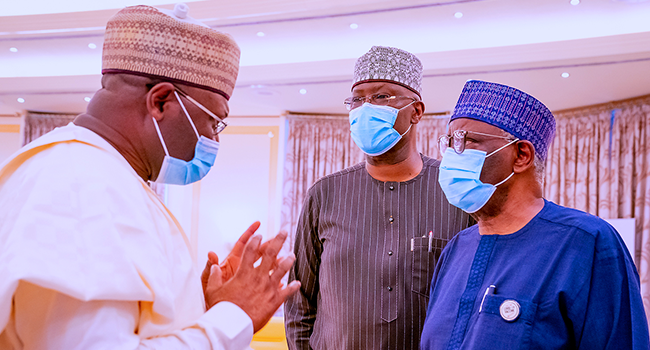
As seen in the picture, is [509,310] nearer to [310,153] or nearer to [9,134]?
[310,153]

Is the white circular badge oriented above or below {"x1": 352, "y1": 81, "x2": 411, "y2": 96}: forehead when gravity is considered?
below

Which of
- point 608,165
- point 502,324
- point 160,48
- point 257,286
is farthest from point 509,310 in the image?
point 608,165

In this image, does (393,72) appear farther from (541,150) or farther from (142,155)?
(142,155)

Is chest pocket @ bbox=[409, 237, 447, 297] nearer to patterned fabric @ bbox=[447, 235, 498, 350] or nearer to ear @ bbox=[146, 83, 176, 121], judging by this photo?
patterned fabric @ bbox=[447, 235, 498, 350]

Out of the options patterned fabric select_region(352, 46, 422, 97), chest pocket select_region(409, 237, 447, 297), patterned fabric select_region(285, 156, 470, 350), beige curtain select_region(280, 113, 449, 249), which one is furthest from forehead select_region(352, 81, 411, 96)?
beige curtain select_region(280, 113, 449, 249)

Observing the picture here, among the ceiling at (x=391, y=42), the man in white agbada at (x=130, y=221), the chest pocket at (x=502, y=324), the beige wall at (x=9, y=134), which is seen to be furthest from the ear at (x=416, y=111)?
the beige wall at (x=9, y=134)

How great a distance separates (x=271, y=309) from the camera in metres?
1.13

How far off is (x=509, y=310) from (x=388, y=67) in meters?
1.11

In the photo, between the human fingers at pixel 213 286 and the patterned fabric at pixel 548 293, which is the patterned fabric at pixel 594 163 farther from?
the human fingers at pixel 213 286

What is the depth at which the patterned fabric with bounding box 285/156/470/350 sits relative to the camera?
1924mm

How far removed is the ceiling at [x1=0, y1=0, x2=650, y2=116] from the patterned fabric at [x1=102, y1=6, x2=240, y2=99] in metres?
4.35

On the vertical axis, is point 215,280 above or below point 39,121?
below

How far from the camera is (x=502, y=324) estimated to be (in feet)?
4.75

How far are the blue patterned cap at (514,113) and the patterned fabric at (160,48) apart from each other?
2.97 ft
